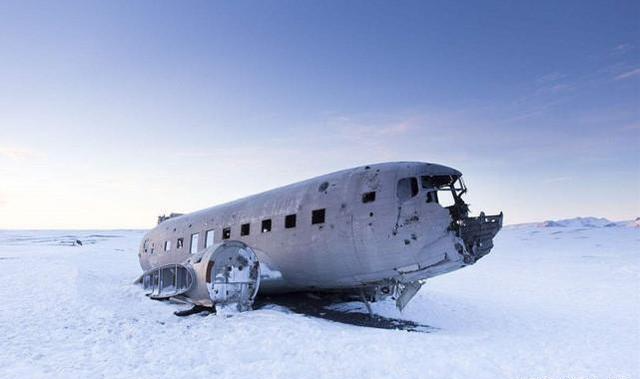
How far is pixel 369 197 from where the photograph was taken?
1443cm

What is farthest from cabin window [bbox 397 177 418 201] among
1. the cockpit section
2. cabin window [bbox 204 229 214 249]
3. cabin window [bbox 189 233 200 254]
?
cabin window [bbox 189 233 200 254]

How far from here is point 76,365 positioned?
8.57 meters

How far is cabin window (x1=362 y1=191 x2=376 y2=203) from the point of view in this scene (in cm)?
1431

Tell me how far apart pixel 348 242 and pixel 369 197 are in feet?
5.60

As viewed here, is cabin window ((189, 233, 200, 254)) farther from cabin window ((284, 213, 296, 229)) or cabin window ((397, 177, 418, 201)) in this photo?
cabin window ((397, 177, 418, 201))

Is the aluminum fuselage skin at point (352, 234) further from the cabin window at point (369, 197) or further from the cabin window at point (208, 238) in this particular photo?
the cabin window at point (208, 238)

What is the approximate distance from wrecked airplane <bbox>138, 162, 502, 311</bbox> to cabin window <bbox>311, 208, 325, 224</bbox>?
39 millimetres

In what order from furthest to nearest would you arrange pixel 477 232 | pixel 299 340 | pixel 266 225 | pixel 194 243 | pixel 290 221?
pixel 194 243, pixel 266 225, pixel 290 221, pixel 477 232, pixel 299 340

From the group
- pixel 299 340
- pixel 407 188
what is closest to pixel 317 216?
pixel 407 188

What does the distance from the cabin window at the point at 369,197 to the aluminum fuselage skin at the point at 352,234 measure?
0.38 feet

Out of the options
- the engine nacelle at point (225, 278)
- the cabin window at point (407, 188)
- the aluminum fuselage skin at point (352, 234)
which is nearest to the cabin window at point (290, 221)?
the aluminum fuselage skin at point (352, 234)

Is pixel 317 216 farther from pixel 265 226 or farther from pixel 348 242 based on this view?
pixel 265 226

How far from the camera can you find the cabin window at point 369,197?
47.0 ft

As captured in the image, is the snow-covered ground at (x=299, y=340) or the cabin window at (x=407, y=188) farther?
the cabin window at (x=407, y=188)
